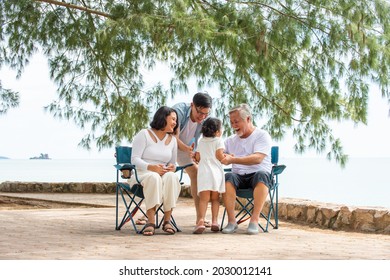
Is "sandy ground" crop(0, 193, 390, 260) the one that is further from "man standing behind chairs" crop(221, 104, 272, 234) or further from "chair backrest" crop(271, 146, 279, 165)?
"chair backrest" crop(271, 146, 279, 165)

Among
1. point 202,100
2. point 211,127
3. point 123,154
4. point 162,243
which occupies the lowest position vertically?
point 162,243

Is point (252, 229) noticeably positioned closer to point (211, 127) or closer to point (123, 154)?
point (211, 127)

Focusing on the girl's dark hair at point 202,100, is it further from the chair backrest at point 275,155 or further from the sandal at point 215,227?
the sandal at point 215,227

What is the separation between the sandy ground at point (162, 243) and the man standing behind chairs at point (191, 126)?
0.42 m

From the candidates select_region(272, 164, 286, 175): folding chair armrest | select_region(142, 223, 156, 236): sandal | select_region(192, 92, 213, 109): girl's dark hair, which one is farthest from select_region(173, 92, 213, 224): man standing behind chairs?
select_region(272, 164, 286, 175): folding chair armrest

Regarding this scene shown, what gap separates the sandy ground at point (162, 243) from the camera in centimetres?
354

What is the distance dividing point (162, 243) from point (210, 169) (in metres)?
0.72

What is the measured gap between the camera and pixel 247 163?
4.61 meters

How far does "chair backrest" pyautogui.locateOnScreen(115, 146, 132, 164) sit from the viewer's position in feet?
15.9

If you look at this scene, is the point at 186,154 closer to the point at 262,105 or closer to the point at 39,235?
the point at 39,235

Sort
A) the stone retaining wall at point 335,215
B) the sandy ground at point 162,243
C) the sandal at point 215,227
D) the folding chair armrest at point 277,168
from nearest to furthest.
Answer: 1. the sandy ground at point 162,243
2. the sandal at point 215,227
3. the folding chair armrest at point 277,168
4. the stone retaining wall at point 335,215

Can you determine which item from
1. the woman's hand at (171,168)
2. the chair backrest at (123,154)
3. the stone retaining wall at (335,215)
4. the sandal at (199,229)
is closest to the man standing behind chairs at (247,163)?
the sandal at (199,229)

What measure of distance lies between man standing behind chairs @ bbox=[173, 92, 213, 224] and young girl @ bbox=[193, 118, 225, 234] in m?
0.12

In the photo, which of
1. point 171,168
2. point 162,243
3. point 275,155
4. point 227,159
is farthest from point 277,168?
point 162,243
